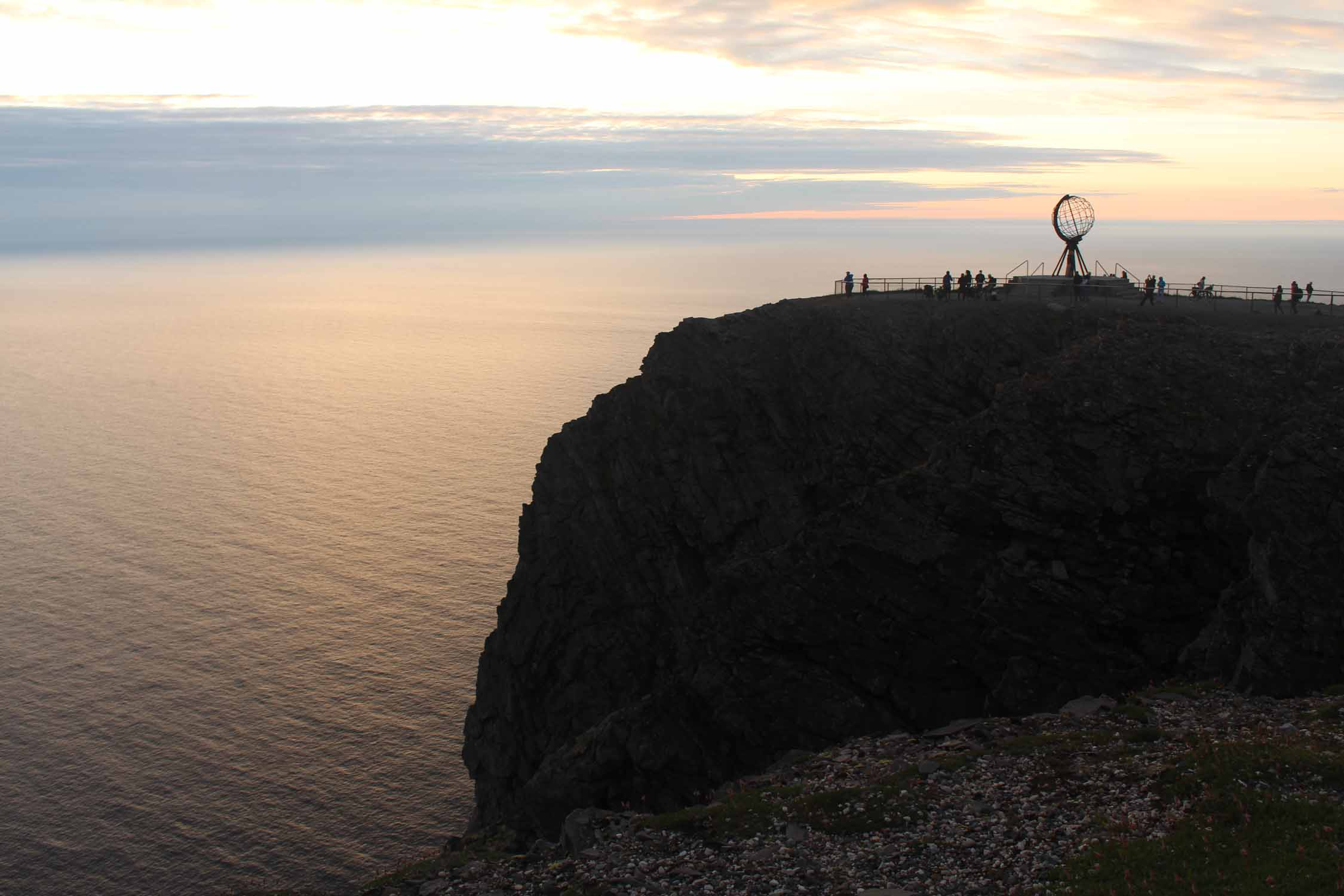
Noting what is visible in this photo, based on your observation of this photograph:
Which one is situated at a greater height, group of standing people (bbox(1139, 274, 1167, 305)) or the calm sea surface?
group of standing people (bbox(1139, 274, 1167, 305))

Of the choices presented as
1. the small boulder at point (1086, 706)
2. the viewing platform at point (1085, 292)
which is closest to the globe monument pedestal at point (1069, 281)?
the viewing platform at point (1085, 292)

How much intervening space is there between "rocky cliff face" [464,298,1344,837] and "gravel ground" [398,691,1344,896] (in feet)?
18.4

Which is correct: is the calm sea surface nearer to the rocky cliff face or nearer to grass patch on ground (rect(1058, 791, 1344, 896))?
the rocky cliff face

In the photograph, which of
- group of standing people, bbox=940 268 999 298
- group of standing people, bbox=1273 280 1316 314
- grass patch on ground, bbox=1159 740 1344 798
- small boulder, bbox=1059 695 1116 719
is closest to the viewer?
grass patch on ground, bbox=1159 740 1344 798

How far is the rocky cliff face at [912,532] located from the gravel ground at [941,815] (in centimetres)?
560

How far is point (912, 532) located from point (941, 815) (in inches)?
664

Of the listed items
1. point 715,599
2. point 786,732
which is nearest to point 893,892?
point 786,732

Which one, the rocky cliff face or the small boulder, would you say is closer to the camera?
the small boulder

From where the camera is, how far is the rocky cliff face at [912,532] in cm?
3919

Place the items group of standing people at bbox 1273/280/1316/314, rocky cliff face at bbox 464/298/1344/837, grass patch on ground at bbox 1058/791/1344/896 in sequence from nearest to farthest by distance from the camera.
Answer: grass patch on ground at bbox 1058/791/1344/896 → rocky cliff face at bbox 464/298/1344/837 → group of standing people at bbox 1273/280/1316/314

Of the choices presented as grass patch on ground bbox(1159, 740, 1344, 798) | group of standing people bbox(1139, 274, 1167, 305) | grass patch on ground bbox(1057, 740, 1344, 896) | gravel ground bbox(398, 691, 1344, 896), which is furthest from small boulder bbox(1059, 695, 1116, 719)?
group of standing people bbox(1139, 274, 1167, 305)

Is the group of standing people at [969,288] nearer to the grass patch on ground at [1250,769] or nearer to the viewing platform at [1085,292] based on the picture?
the viewing platform at [1085,292]

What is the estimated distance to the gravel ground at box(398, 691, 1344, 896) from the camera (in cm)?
2502

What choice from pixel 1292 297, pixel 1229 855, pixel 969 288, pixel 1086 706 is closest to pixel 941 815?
pixel 1229 855
